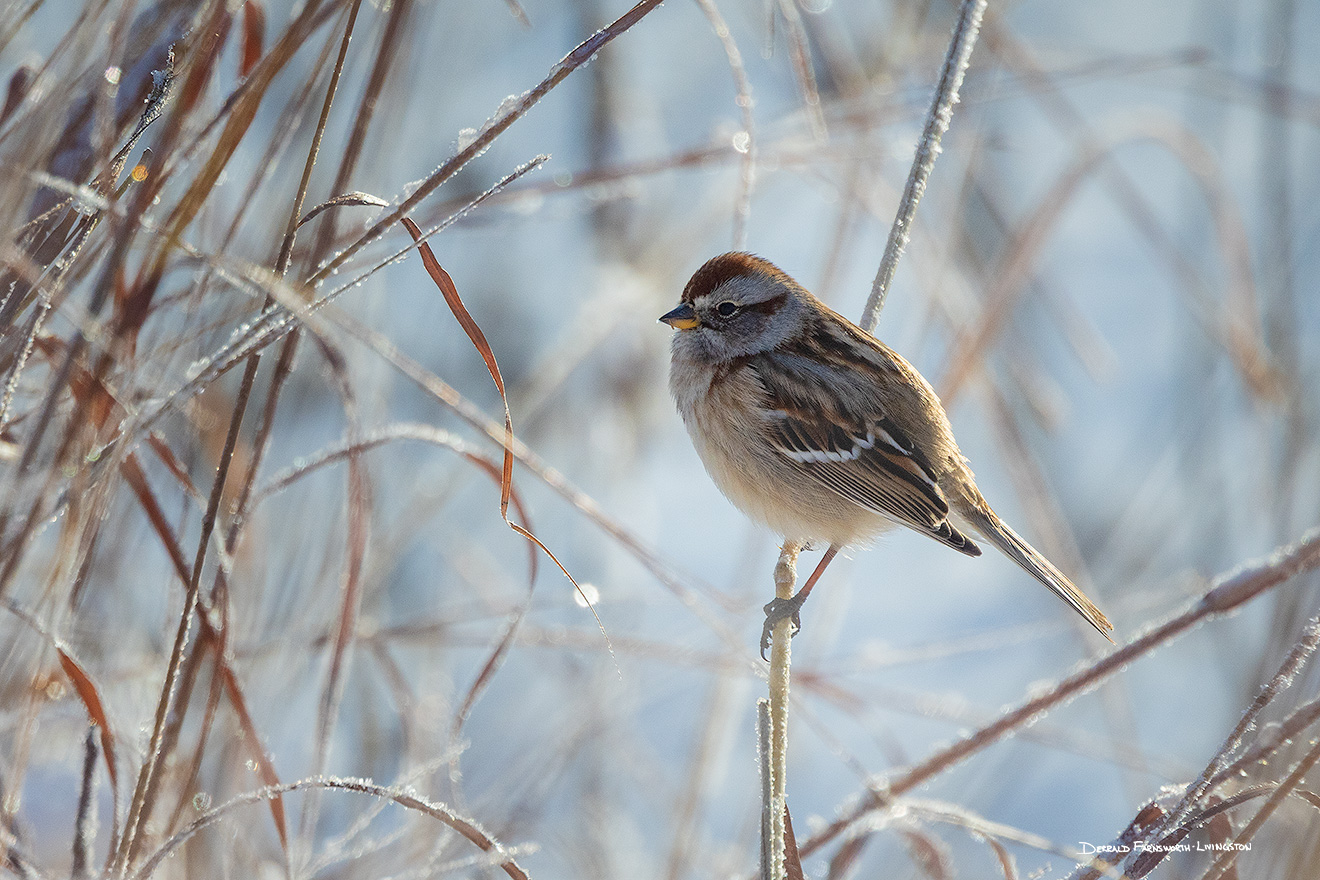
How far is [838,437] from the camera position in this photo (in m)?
2.02

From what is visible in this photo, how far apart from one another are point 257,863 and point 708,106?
3642 millimetres

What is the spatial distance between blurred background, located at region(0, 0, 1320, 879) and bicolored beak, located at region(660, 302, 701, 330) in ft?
0.49

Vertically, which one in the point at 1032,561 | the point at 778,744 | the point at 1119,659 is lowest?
the point at 778,744

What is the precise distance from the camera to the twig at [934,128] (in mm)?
1146

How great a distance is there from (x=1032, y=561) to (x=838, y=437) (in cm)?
44

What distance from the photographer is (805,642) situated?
6.84 ft

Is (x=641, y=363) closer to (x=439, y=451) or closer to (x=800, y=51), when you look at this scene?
(x=439, y=451)

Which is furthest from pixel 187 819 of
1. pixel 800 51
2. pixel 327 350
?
pixel 800 51

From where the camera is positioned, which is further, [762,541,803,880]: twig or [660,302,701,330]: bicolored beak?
[660,302,701,330]: bicolored beak

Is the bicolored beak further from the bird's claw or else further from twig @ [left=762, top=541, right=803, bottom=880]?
twig @ [left=762, top=541, right=803, bottom=880]

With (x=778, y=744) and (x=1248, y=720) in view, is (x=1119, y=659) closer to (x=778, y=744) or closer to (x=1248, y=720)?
(x=1248, y=720)

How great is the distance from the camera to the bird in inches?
77.0

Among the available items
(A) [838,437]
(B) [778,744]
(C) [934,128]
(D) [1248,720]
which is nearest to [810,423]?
(A) [838,437]

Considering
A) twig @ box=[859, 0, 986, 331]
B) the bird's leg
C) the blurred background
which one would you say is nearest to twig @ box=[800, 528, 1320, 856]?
the blurred background
